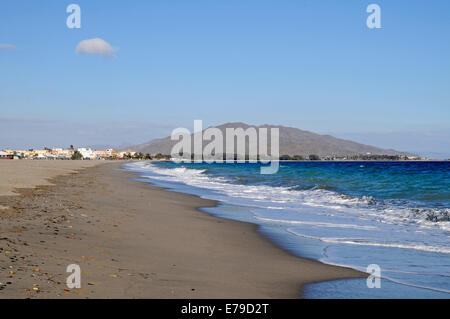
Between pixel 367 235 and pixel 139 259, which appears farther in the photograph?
pixel 367 235

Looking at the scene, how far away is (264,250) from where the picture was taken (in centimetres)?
899

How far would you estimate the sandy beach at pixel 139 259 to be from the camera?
5551 mm

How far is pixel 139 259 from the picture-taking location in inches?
289

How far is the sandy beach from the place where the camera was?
5551 millimetres
